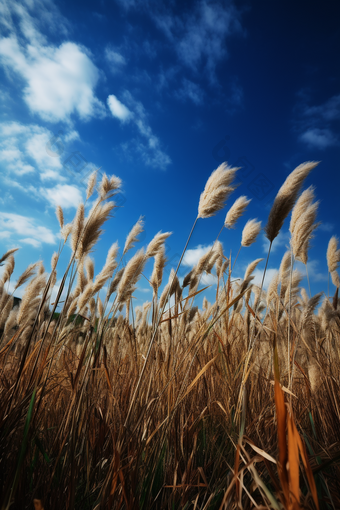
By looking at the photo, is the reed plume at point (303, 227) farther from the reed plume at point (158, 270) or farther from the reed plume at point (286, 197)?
the reed plume at point (158, 270)

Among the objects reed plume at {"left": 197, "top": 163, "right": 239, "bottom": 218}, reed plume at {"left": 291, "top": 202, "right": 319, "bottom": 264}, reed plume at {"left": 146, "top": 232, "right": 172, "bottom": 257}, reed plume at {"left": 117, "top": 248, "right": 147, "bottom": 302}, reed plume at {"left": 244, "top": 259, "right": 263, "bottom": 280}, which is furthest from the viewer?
reed plume at {"left": 244, "top": 259, "right": 263, "bottom": 280}

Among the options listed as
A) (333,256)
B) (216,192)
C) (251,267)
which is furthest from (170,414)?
(333,256)

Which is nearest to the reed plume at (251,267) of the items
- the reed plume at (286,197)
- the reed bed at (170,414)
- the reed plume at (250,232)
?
the reed bed at (170,414)

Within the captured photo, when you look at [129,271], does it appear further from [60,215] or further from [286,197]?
[286,197]

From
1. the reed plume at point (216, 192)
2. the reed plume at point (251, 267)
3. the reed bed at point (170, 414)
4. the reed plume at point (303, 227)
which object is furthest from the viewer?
the reed plume at point (251, 267)

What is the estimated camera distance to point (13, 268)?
4.52 meters

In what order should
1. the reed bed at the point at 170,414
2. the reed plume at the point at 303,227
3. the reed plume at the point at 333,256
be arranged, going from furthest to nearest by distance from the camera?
1. the reed plume at the point at 333,256
2. the reed plume at the point at 303,227
3. the reed bed at the point at 170,414

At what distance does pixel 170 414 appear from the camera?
4.39ft

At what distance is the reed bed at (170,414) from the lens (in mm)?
961

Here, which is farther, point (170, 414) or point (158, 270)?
point (158, 270)

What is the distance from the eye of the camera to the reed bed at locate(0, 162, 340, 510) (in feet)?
3.15

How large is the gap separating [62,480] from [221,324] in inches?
80.6

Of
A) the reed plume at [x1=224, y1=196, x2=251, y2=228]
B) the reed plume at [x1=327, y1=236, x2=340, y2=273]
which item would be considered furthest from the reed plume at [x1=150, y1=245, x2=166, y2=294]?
the reed plume at [x1=327, y1=236, x2=340, y2=273]

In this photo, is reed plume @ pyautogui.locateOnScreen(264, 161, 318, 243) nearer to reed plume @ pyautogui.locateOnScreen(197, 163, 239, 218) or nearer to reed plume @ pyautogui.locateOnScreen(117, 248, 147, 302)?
reed plume @ pyautogui.locateOnScreen(197, 163, 239, 218)
